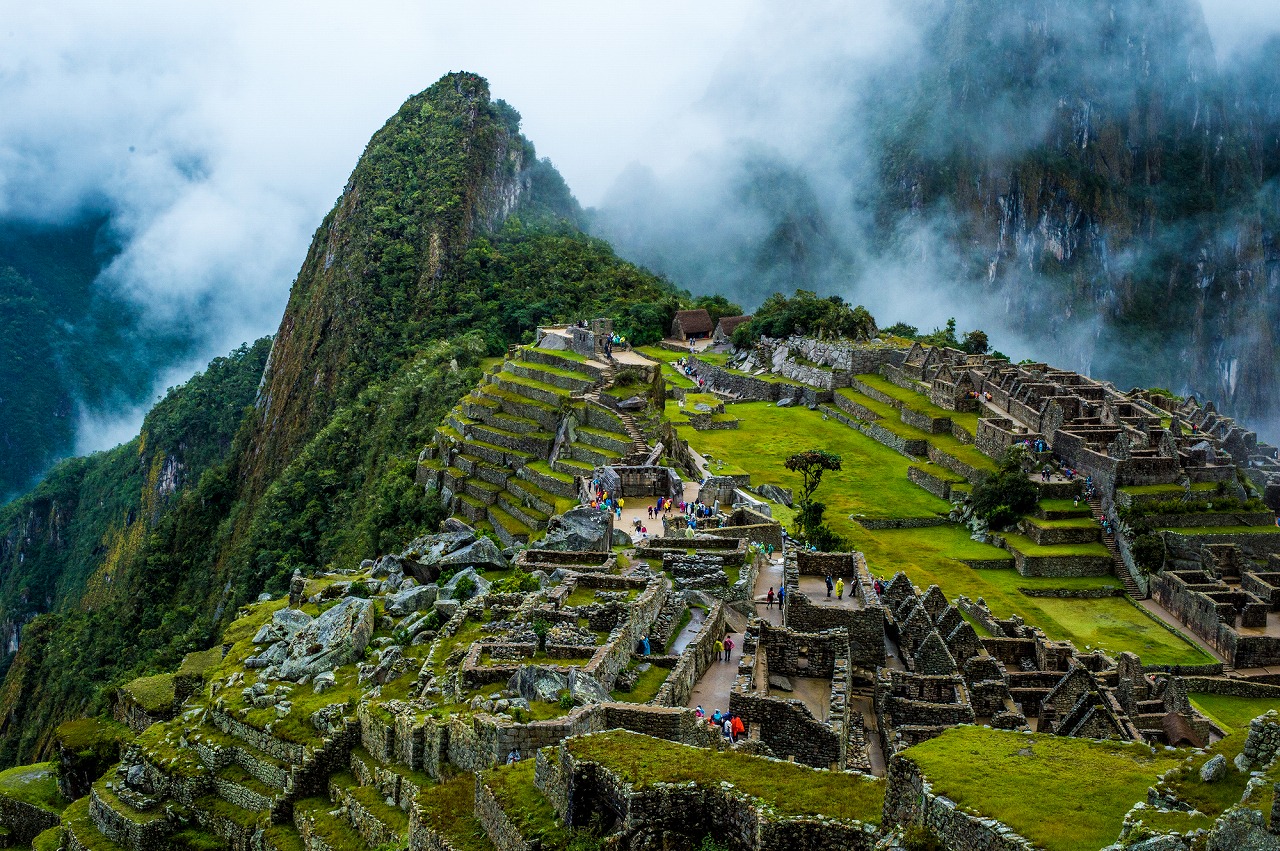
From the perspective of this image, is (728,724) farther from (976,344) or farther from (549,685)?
(976,344)

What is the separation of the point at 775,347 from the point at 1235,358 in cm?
13091

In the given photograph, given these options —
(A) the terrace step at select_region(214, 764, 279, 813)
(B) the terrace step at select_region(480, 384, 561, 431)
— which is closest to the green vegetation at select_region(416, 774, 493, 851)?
(A) the terrace step at select_region(214, 764, 279, 813)

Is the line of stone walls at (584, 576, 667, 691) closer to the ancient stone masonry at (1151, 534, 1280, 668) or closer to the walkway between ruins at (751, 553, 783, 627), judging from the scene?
the walkway between ruins at (751, 553, 783, 627)

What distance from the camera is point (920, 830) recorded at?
9984mm

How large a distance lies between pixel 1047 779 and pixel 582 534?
→ 58.4ft

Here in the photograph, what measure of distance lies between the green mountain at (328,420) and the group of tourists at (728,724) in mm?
32724

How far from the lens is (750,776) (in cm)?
1154

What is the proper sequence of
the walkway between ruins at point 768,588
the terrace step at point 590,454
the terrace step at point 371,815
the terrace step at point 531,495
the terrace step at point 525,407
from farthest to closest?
the terrace step at point 525,407
the terrace step at point 590,454
the terrace step at point 531,495
the walkway between ruins at point 768,588
the terrace step at point 371,815

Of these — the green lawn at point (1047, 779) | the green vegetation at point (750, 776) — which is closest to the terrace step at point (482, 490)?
the green vegetation at point (750, 776)

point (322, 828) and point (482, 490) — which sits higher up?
point (482, 490)

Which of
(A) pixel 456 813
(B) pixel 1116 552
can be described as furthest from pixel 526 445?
(A) pixel 456 813

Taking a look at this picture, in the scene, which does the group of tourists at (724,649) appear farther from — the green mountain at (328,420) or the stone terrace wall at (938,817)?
the green mountain at (328,420)

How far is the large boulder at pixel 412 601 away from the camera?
23.0 metres

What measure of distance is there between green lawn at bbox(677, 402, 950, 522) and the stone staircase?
20.0 feet
